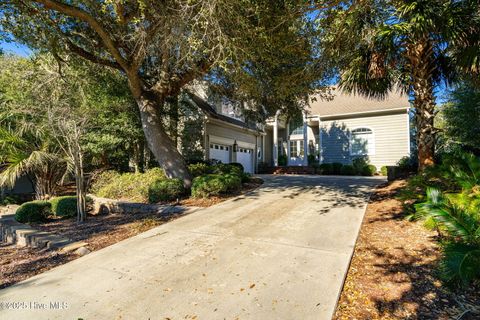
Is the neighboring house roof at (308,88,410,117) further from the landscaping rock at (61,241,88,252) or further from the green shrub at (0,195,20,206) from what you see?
the green shrub at (0,195,20,206)

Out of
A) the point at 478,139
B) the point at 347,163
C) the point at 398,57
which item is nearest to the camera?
the point at 398,57

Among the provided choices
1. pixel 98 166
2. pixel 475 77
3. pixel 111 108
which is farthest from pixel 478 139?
pixel 98 166

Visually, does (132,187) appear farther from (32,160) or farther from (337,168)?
(337,168)

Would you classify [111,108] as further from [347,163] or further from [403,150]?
[403,150]

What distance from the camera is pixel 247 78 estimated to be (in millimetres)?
8156

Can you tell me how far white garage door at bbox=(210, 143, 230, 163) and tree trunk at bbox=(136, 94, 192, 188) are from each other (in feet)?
17.7

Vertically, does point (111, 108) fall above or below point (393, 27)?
below

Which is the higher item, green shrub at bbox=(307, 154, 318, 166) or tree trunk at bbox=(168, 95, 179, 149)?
tree trunk at bbox=(168, 95, 179, 149)

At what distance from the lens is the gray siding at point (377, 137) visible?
16797 millimetres

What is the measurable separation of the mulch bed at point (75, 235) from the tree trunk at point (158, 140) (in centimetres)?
135

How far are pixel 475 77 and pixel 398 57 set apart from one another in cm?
200

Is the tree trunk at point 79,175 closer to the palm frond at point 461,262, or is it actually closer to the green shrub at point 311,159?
the palm frond at point 461,262

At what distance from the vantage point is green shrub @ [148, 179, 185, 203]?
824 cm

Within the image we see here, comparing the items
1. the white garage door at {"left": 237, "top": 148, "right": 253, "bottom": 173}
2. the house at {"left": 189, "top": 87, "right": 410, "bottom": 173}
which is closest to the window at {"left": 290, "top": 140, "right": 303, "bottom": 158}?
the house at {"left": 189, "top": 87, "right": 410, "bottom": 173}
